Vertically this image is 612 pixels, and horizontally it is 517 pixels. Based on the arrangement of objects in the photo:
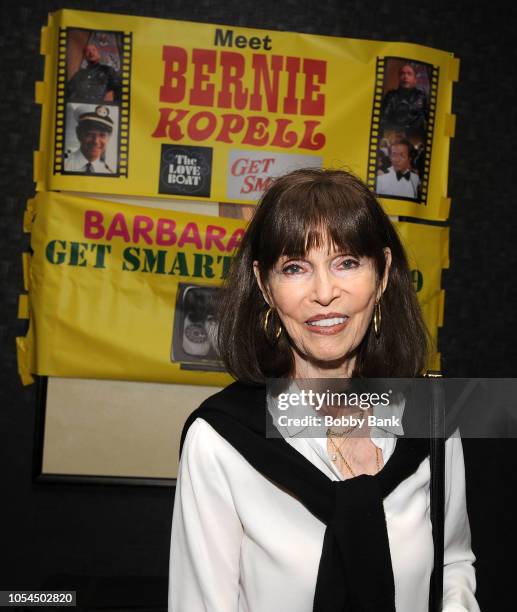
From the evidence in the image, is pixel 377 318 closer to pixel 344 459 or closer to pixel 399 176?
pixel 344 459

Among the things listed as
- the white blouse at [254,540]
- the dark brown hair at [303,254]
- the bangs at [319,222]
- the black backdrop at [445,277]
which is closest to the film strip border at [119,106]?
the black backdrop at [445,277]

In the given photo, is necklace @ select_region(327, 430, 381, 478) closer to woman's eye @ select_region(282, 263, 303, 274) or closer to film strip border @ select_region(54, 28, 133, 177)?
woman's eye @ select_region(282, 263, 303, 274)

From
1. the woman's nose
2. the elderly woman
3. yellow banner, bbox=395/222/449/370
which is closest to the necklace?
the elderly woman

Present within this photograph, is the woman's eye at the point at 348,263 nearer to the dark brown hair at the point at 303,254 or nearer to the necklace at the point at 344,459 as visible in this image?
the dark brown hair at the point at 303,254

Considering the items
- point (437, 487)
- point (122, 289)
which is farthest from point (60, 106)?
point (437, 487)

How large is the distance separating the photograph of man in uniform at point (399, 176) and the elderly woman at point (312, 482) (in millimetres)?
1422

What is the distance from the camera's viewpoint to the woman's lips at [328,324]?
1.16 m

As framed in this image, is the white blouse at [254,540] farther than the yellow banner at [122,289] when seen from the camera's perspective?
No

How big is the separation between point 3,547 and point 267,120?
182 centimetres

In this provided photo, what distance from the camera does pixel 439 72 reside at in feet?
8.73

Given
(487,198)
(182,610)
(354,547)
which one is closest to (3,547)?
(182,610)

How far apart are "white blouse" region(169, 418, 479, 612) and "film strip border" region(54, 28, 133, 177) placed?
61.5 inches

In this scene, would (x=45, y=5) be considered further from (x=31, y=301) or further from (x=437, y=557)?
(x=437, y=557)

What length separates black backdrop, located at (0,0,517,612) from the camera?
8.33ft
